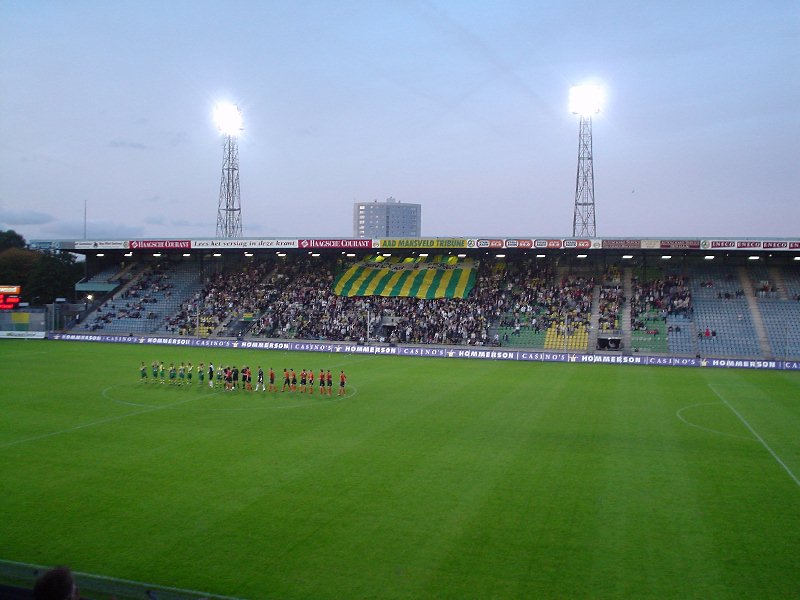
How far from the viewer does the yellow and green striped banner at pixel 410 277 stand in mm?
56375

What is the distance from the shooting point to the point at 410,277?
5884cm

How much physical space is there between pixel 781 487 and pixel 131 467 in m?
16.1

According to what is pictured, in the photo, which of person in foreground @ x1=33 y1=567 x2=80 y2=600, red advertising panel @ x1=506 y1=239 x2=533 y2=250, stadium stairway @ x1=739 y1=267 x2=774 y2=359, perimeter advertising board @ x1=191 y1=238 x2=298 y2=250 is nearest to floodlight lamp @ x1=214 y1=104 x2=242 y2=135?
perimeter advertising board @ x1=191 y1=238 x2=298 y2=250

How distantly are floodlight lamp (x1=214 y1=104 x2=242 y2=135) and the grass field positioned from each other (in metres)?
38.8

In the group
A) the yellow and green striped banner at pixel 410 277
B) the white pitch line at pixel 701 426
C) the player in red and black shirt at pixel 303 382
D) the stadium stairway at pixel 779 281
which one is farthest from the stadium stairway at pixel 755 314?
the player in red and black shirt at pixel 303 382

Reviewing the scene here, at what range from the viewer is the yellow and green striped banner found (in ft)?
185

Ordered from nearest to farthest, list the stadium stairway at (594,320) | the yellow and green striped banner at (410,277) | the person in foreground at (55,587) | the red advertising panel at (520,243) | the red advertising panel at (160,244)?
the person in foreground at (55,587)
the stadium stairway at (594,320)
the red advertising panel at (520,243)
the yellow and green striped banner at (410,277)
the red advertising panel at (160,244)

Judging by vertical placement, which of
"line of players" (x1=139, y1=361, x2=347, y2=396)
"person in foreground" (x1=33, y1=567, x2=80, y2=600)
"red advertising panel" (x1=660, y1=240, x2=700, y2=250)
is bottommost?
"line of players" (x1=139, y1=361, x2=347, y2=396)

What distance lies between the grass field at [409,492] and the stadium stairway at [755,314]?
18018mm

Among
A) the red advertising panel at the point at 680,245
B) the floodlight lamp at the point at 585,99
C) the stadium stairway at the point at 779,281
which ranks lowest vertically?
the stadium stairway at the point at 779,281

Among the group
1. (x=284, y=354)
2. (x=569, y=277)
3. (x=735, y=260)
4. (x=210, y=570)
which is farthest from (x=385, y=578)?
(x=735, y=260)

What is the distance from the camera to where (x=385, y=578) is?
10.4 meters

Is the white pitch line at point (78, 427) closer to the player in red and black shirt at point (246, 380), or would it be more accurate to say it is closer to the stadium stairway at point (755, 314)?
the player in red and black shirt at point (246, 380)

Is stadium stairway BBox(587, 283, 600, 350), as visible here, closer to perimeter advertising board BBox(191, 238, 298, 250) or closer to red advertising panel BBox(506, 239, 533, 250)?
red advertising panel BBox(506, 239, 533, 250)
